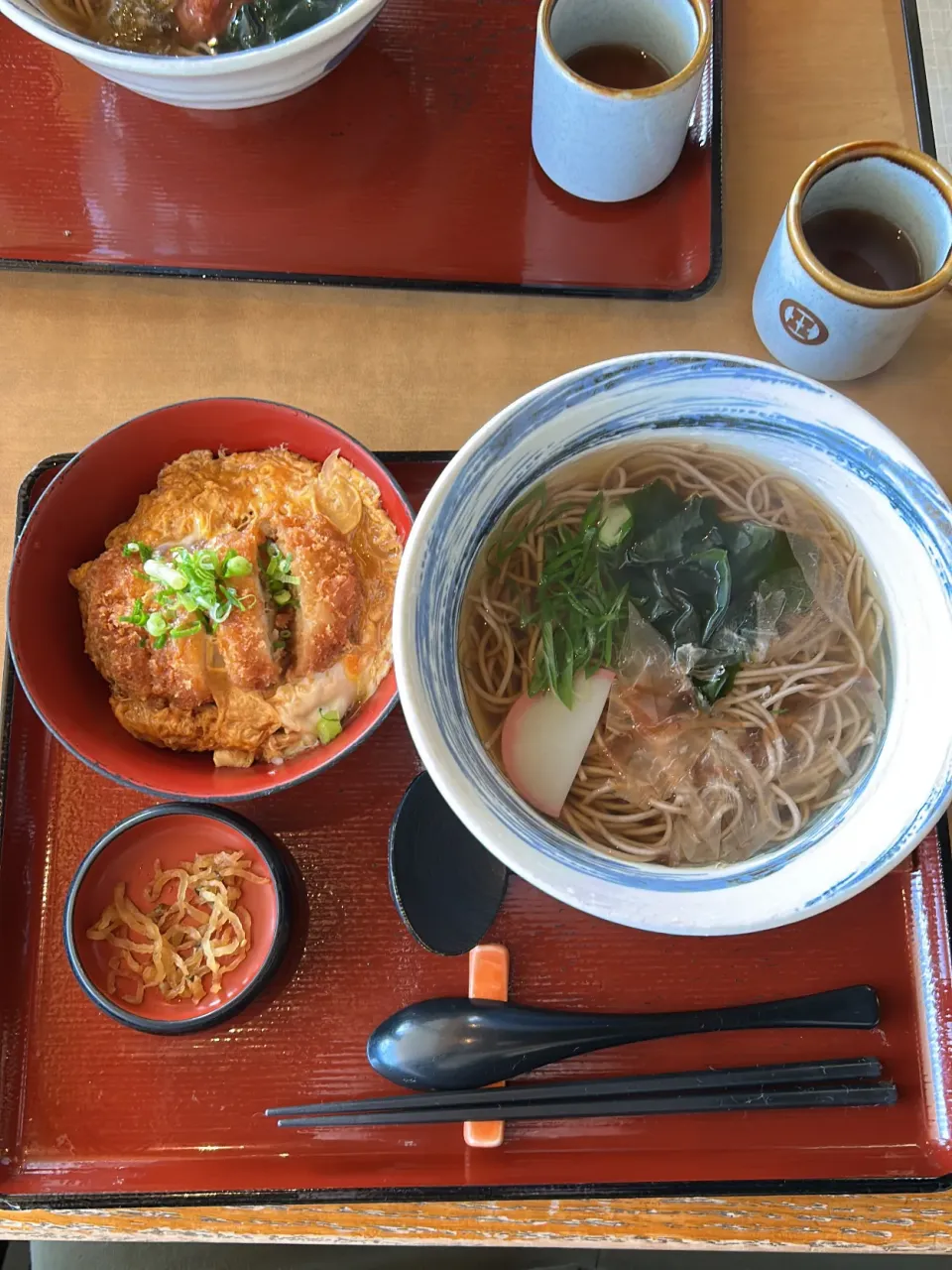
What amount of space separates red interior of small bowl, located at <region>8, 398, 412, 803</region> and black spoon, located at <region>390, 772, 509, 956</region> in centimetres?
15

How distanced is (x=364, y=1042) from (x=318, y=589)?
572 mm

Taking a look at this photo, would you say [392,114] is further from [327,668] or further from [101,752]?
[101,752]

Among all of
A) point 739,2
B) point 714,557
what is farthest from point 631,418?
point 739,2

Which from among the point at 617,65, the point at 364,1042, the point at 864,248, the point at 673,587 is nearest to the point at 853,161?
the point at 864,248

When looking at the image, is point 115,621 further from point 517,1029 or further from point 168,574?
point 517,1029

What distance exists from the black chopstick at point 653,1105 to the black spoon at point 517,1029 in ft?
0.11

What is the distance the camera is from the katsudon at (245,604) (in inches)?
45.9

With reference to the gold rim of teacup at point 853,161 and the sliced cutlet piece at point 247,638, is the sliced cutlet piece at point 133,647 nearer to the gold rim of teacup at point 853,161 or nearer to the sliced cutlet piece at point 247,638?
the sliced cutlet piece at point 247,638

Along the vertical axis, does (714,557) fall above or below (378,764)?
above

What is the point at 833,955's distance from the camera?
3.84 feet

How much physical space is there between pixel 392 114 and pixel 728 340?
0.61 m

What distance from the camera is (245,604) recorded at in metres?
1.17

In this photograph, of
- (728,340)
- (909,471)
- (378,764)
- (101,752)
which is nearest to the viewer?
(909,471)

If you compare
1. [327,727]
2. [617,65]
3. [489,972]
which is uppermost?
[617,65]
